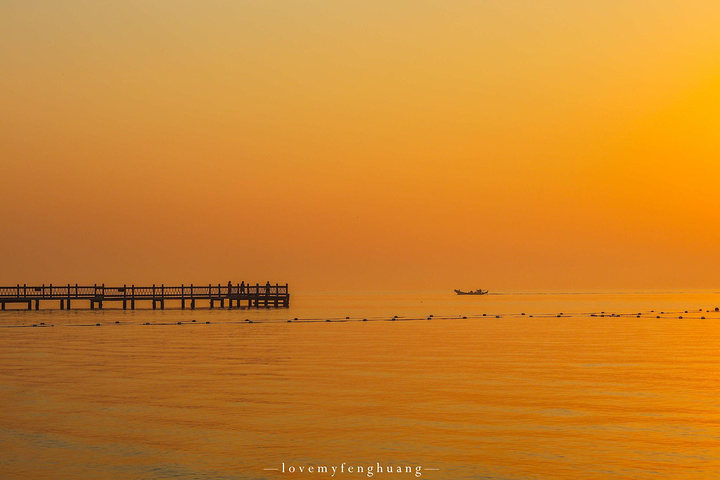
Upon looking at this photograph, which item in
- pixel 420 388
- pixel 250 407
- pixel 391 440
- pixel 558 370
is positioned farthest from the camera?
pixel 558 370

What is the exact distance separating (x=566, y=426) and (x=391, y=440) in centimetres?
480

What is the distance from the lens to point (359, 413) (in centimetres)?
2308

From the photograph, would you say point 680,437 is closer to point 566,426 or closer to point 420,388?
point 566,426

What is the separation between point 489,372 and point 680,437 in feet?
46.4

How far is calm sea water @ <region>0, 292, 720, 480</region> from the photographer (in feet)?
55.9

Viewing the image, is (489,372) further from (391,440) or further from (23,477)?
(23,477)

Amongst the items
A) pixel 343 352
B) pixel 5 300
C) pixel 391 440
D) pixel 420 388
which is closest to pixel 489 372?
pixel 420 388

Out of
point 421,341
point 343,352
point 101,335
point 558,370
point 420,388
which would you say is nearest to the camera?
point 420,388

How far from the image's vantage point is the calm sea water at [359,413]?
17.0 m

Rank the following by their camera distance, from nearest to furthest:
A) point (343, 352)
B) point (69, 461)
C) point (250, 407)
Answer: point (69, 461), point (250, 407), point (343, 352)

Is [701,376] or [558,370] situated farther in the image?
[558,370]

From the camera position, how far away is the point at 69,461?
56.9 feet

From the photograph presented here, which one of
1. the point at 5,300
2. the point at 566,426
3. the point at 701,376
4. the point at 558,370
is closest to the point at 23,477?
the point at 566,426

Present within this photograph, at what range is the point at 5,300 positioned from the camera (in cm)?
10044
